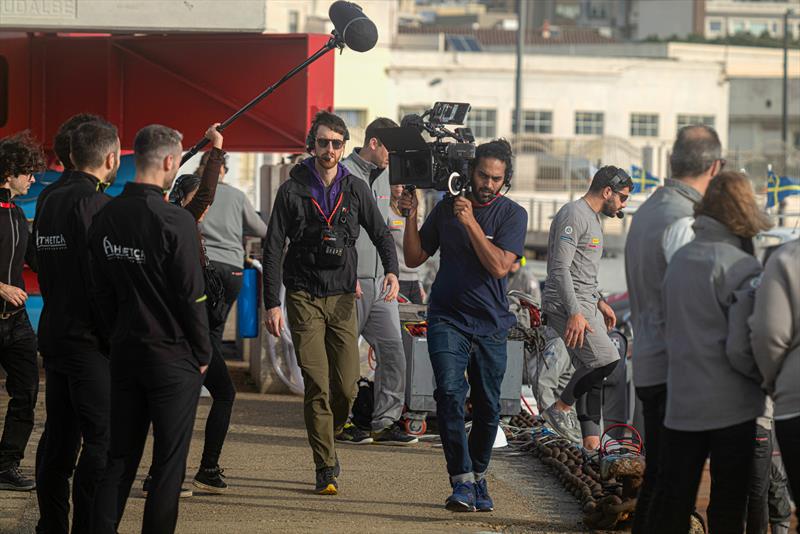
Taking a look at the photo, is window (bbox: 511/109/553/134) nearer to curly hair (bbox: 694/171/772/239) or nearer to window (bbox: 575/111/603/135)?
window (bbox: 575/111/603/135)

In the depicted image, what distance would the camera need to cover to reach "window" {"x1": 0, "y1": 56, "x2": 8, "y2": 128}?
1152 cm

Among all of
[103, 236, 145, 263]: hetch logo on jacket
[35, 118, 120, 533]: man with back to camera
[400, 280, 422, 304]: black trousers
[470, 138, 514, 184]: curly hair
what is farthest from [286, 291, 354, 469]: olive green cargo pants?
[400, 280, 422, 304]: black trousers

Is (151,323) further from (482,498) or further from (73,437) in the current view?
(482,498)

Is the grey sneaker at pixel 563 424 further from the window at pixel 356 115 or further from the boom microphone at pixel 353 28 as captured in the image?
Result: the window at pixel 356 115

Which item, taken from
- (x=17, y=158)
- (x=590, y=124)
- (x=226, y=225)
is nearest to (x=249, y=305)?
(x=226, y=225)

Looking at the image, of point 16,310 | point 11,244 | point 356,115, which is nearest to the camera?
point 11,244

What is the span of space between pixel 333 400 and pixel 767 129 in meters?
69.2

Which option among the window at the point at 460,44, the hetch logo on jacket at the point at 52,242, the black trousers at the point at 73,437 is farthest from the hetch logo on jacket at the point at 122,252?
the window at the point at 460,44

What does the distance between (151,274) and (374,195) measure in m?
4.45

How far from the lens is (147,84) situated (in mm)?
11703

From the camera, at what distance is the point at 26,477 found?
8164 mm

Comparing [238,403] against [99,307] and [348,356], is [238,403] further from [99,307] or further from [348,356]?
[99,307]

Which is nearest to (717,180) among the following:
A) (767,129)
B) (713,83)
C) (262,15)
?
(262,15)

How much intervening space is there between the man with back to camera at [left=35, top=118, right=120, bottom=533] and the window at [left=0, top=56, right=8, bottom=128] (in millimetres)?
5436
